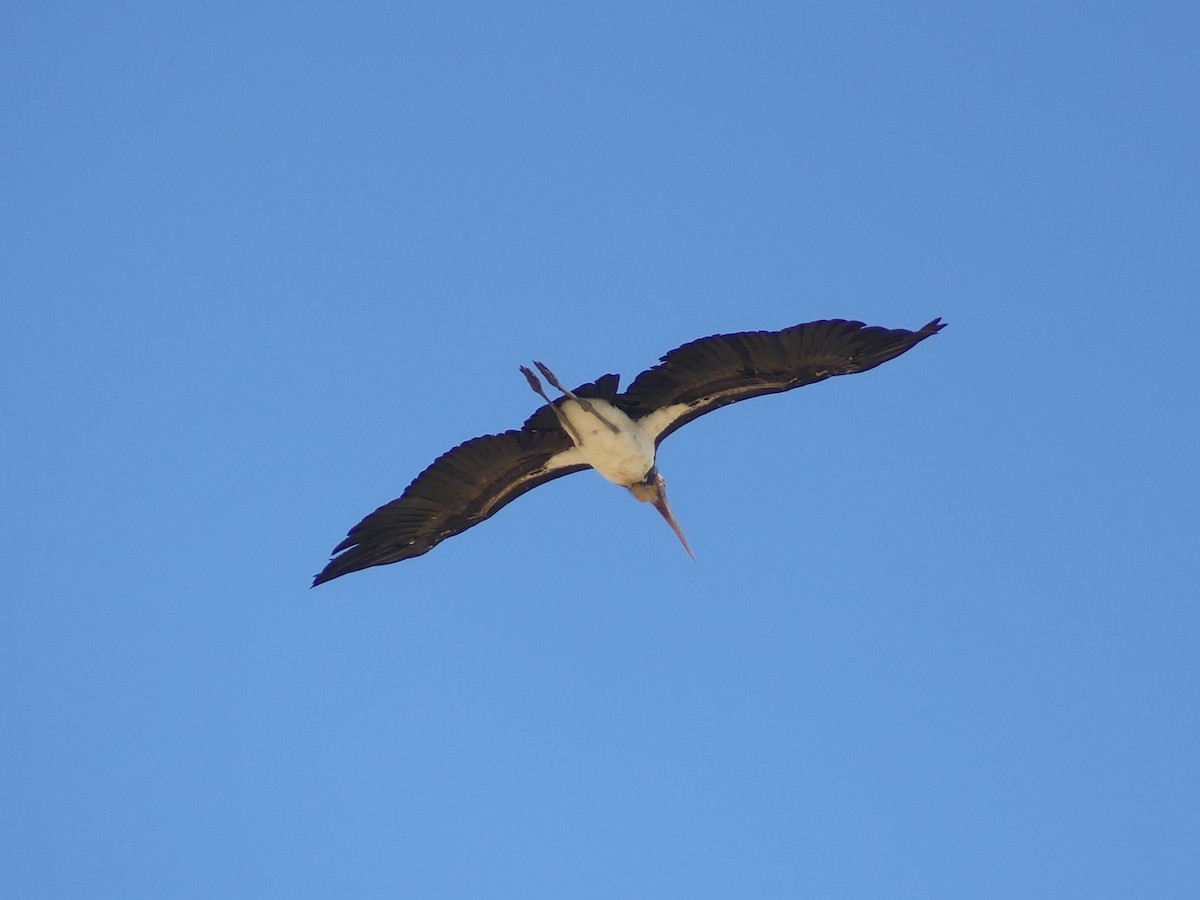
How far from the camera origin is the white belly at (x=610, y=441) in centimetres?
1962

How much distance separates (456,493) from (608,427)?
2114 mm

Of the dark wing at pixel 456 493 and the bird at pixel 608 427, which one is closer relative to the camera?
the bird at pixel 608 427

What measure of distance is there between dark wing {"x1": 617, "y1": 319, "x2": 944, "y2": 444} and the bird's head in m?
1.23

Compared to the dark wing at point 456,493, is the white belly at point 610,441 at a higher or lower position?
lower

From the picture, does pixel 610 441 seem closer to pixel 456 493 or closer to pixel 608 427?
pixel 608 427

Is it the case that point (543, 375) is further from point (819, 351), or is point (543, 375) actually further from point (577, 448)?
point (819, 351)

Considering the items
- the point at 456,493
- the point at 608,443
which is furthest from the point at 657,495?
the point at 456,493

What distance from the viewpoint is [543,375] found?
63.5ft

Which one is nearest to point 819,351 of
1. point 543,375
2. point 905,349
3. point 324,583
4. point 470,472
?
point 905,349

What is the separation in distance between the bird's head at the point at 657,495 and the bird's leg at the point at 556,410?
3.86 feet

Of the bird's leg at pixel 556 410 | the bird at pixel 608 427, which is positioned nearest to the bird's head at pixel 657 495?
the bird at pixel 608 427

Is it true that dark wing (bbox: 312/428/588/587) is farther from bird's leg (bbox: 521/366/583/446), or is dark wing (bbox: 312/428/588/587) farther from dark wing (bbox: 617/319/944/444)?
dark wing (bbox: 617/319/944/444)

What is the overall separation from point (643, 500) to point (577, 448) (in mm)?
1444

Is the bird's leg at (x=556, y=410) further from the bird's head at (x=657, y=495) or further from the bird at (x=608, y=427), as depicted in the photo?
the bird's head at (x=657, y=495)
